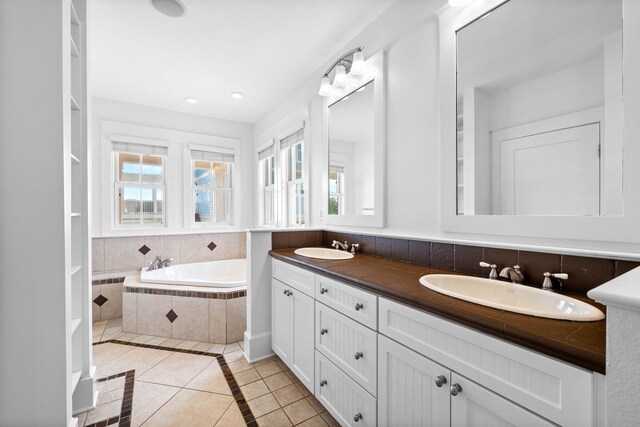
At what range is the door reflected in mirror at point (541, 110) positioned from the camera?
98 cm

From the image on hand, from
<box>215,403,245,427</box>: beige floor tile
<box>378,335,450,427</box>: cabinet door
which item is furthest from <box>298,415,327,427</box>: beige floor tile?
<box>378,335,450,427</box>: cabinet door

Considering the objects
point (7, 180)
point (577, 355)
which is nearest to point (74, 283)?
point (7, 180)

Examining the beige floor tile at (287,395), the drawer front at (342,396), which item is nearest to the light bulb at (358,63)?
the drawer front at (342,396)

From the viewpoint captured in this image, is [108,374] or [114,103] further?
[114,103]

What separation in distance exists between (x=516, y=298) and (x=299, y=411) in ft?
4.31

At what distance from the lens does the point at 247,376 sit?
1.96m

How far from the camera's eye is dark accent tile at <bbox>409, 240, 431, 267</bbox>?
5.15 ft

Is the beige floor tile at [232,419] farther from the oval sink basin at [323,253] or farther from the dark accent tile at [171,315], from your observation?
the dark accent tile at [171,315]

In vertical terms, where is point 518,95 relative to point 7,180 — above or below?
above

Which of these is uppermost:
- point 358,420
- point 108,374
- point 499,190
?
point 499,190

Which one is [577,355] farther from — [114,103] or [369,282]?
[114,103]

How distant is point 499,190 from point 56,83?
6.40 ft

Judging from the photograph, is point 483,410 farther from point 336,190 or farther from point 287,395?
point 336,190

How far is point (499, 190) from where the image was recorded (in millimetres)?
1276
